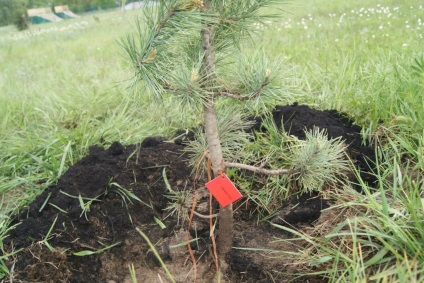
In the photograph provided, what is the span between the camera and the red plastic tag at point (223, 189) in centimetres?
148

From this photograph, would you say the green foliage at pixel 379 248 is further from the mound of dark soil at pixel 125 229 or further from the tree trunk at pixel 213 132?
the tree trunk at pixel 213 132

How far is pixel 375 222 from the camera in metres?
1.38

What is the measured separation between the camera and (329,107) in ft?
8.23

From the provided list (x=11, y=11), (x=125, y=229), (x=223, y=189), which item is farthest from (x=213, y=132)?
(x=11, y=11)

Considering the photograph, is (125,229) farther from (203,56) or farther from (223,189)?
(203,56)

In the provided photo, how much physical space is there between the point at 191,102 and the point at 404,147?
110 centimetres

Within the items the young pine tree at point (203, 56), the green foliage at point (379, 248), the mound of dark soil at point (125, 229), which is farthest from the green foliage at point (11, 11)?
the green foliage at point (379, 248)

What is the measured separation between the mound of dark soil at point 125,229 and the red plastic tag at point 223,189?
0.29 m

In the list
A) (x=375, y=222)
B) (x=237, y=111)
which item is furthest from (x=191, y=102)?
(x=375, y=222)

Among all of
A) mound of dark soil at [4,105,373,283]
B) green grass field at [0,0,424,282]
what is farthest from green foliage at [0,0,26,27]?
mound of dark soil at [4,105,373,283]

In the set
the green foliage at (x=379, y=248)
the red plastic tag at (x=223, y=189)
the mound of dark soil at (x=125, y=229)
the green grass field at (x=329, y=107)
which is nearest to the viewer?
the green foliage at (x=379, y=248)

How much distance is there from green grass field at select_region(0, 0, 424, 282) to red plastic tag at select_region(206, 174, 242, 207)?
287 millimetres

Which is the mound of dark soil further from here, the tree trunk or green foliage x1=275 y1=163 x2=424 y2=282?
green foliage x1=275 y1=163 x2=424 y2=282

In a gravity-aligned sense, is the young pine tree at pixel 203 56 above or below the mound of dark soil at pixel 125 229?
above
